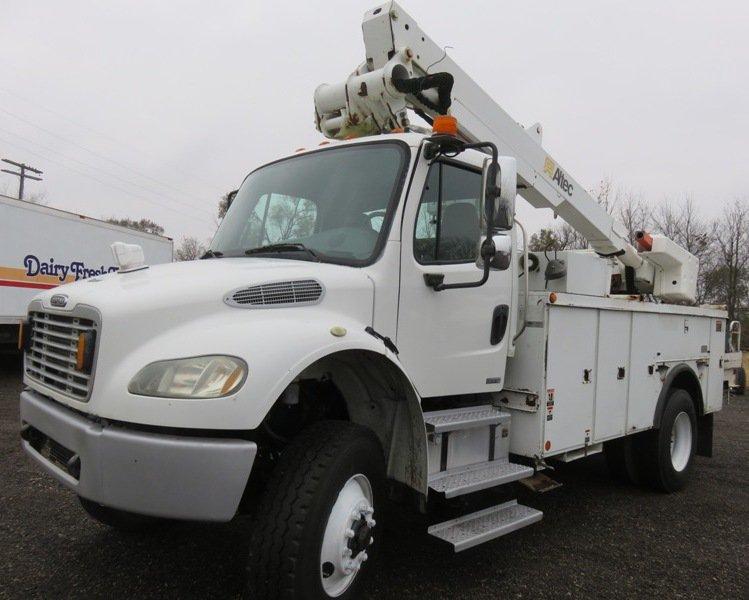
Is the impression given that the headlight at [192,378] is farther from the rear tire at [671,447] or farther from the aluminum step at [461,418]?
the rear tire at [671,447]

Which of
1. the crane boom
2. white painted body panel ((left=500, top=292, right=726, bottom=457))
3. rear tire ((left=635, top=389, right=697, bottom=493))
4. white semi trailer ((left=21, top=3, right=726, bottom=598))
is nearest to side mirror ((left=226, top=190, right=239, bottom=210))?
white semi trailer ((left=21, top=3, right=726, bottom=598))

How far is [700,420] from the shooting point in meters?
6.16

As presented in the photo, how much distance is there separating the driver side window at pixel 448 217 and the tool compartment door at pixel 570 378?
2.82 feet

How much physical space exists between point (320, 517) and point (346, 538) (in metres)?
0.24

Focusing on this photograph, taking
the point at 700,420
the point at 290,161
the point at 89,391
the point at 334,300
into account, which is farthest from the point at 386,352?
the point at 700,420

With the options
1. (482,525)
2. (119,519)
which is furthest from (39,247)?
(482,525)

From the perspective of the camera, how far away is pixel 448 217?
3453mm

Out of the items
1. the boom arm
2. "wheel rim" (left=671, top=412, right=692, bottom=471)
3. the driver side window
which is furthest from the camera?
"wheel rim" (left=671, top=412, right=692, bottom=471)

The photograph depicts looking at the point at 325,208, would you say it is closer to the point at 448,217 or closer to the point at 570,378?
the point at 448,217

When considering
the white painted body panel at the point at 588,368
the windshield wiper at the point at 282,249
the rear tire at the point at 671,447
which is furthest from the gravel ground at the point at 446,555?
the windshield wiper at the point at 282,249

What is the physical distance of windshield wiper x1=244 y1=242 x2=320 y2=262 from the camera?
122 inches

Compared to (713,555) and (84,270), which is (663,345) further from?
(84,270)

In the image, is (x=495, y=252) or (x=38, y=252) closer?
(x=495, y=252)

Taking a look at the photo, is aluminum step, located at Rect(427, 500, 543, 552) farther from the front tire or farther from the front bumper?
the front bumper
